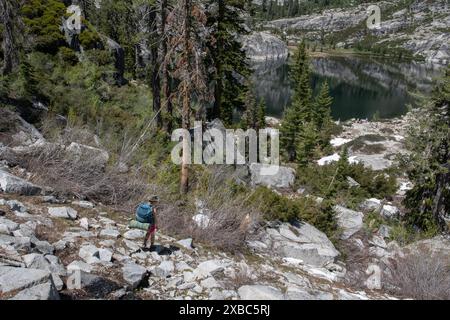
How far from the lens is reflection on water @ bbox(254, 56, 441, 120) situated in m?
70.0

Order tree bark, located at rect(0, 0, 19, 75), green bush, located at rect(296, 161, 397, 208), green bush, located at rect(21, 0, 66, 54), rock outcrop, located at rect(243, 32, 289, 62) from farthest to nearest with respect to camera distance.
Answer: rock outcrop, located at rect(243, 32, 289, 62) → green bush, located at rect(296, 161, 397, 208) → green bush, located at rect(21, 0, 66, 54) → tree bark, located at rect(0, 0, 19, 75)

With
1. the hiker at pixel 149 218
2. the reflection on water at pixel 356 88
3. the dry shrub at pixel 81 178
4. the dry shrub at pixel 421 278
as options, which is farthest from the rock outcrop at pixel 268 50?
the hiker at pixel 149 218

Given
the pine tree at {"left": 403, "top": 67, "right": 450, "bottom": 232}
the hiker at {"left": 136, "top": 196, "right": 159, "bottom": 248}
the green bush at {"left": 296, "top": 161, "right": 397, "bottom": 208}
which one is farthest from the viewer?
the green bush at {"left": 296, "top": 161, "right": 397, "bottom": 208}

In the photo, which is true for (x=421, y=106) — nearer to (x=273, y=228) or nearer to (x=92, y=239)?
(x=273, y=228)

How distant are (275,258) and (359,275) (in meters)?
2.14

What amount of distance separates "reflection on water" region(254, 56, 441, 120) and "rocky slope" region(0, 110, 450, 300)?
44898 mm

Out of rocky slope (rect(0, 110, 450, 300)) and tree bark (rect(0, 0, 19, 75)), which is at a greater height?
tree bark (rect(0, 0, 19, 75))

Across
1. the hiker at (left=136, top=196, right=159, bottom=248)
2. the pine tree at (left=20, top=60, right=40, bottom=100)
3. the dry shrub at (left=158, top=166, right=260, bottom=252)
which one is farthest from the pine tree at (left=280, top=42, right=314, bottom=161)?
the hiker at (left=136, top=196, right=159, bottom=248)

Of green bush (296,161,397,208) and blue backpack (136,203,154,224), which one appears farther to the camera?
green bush (296,161,397,208)

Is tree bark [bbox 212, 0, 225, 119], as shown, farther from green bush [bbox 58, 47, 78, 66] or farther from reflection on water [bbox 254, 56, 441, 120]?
reflection on water [bbox 254, 56, 441, 120]

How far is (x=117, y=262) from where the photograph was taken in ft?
20.6

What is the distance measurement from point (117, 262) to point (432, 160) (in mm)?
14117

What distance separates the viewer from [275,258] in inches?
364

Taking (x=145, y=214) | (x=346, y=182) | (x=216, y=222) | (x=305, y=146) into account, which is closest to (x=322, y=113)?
(x=305, y=146)
